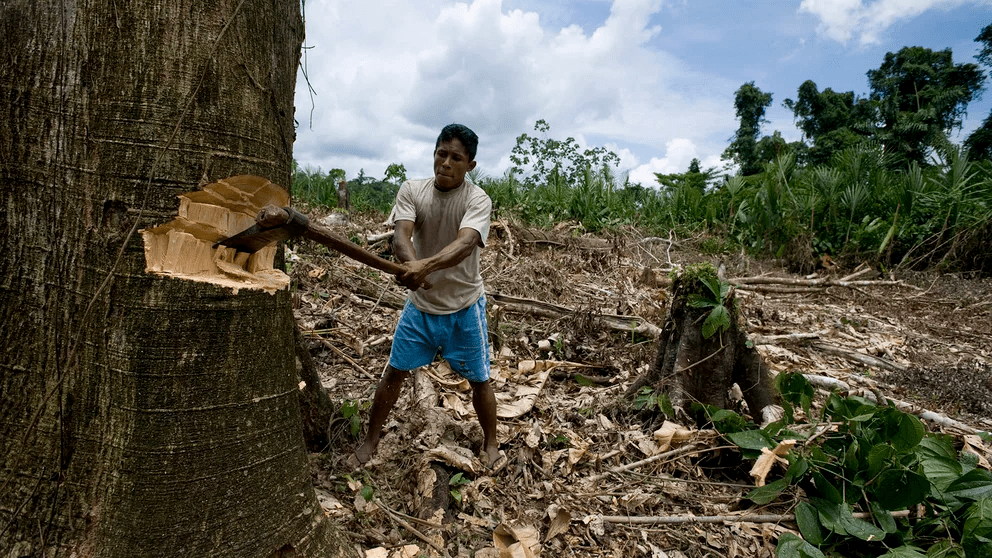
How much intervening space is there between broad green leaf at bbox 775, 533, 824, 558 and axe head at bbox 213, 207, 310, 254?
6.69ft

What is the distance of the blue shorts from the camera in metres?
2.61

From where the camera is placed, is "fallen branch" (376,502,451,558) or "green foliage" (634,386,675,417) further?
"green foliage" (634,386,675,417)

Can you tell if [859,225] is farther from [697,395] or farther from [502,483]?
[502,483]

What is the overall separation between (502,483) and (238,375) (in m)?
1.50

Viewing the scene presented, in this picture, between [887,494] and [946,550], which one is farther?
[887,494]

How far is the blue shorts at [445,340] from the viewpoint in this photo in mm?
2609

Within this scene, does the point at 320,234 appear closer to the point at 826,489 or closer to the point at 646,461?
the point at 646,461

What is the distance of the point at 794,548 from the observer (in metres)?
2.06

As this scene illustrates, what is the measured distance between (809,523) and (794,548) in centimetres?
22

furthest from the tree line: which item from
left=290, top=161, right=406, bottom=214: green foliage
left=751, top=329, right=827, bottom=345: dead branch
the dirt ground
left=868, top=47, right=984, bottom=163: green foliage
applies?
left=868, top=47, right=984, bottom=163: green foliage

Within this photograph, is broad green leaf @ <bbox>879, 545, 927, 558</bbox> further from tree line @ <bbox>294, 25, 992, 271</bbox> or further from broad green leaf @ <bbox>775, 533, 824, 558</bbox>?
tree line @ <bbox>294, 25, 992, 271</bbox>

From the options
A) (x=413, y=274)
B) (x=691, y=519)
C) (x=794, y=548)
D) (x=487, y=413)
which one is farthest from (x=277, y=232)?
(x=794, y=548)

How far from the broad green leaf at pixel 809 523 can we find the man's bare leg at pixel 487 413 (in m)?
1.33

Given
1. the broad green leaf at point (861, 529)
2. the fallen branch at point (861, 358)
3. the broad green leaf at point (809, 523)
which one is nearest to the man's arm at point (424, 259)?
the broad green leaf at point (809, 523)
